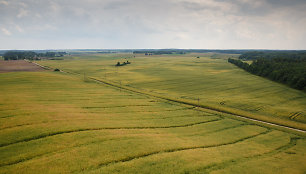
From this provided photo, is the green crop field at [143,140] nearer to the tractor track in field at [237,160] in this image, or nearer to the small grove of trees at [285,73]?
the tractor track in field at [237,160]

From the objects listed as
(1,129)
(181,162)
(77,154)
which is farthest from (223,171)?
(1,129)

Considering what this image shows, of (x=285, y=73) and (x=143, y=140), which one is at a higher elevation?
(x=285, y=73)

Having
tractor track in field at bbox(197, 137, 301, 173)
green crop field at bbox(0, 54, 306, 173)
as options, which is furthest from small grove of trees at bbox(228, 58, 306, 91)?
tractor track in field at bbox(197, 137, 301, 173)

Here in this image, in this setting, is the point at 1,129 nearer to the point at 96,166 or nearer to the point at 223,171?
the point at 96,166

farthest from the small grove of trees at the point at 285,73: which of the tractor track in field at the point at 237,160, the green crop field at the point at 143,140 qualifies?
the tractor track in field at the point at 237,160

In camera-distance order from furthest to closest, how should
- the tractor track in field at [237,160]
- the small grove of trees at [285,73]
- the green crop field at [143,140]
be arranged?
1. the small grove of trees at [285,73]
2. the tractor track in field at [237,160]
3. the green crop field at [143,140]

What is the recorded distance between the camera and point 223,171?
23.9 meters

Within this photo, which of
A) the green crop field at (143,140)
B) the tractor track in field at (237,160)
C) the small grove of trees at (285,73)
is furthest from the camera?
the small grove of trees at (285,73)

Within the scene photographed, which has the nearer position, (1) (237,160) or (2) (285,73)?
(1) (237,160)

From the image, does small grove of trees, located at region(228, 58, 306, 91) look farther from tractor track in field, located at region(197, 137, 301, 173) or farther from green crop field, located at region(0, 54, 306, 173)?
tractor track in field, located at region(197, 137, 301, 173)

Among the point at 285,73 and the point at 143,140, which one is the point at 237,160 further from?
the point at 285,73

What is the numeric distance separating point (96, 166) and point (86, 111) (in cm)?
2538

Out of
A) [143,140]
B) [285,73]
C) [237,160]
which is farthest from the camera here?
[285,73]

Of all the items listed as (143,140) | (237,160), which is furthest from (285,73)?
(143,140)
